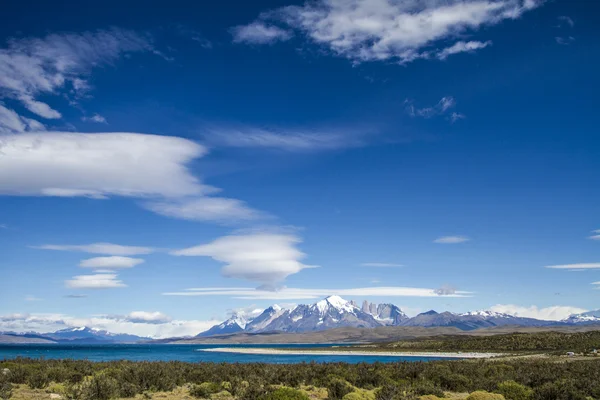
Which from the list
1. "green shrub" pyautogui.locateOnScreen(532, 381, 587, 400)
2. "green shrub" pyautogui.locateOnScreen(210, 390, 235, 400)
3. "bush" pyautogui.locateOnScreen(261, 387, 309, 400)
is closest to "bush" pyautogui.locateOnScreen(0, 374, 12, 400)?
"green shrub" pyautogui.locateOnScreen(210, 390, 235, 400)

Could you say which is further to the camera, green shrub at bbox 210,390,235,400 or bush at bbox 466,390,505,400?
green shrub at bbox 210,390,235,400

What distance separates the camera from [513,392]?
25891 millimetres

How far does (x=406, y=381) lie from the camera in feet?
105

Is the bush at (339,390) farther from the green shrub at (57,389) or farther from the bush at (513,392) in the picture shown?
the green shrub at (57,389)

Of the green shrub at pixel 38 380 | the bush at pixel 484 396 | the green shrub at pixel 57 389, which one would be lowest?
the bush at pixel 484 396

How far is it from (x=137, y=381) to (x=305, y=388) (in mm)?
10480

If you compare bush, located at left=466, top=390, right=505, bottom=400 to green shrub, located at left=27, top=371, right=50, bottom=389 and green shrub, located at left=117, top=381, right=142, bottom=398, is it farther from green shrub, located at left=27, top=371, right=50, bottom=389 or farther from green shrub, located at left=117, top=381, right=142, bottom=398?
green shrub, located at left=27, top=371, right=50, bottom=389

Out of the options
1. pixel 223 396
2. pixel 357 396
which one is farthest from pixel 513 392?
pixel 223 396

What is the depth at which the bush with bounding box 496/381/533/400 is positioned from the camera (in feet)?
83.0

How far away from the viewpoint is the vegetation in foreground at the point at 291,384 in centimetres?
2402

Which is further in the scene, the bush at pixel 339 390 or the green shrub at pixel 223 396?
the bush at pixel 339 390

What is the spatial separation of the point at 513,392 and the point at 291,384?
1373 centimetres

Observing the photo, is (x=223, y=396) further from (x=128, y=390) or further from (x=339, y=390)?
(x=339, y=390)

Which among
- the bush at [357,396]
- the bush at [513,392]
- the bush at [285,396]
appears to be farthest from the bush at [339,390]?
the bush at [513,392]
